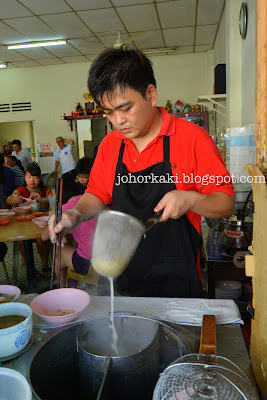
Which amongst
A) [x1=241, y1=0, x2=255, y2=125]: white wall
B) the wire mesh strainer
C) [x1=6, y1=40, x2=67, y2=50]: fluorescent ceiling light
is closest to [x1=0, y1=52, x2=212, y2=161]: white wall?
[x1=6, y1=40, x2=67, y2=50]: fluorescent ceiling light

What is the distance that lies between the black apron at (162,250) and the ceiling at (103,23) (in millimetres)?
4086

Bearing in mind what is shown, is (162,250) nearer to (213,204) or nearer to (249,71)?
(213,204)

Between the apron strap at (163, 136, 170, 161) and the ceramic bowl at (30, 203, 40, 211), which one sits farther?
the ceramic bowl at (30, 203, 40, 211)

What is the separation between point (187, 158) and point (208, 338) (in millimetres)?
861

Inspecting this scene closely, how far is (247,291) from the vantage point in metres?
3.00

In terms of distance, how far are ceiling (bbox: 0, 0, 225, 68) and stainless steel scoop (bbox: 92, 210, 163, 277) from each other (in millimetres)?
4530

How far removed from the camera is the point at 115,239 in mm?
1097

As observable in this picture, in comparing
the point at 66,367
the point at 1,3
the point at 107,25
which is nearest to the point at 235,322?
the point at 66,367

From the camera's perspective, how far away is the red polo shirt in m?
1.45

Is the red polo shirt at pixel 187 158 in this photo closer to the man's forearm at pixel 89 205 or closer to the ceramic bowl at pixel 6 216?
the man's forearm at pixel 89 205

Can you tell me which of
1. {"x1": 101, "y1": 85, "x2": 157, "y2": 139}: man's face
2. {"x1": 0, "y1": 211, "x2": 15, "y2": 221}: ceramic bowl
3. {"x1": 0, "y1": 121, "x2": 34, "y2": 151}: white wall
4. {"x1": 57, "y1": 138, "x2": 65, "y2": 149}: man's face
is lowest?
{"x1": 0, "y1": 211, "x2": 15, "y2": 221}: ceramic bowl

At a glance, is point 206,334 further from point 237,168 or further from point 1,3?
point 1,3

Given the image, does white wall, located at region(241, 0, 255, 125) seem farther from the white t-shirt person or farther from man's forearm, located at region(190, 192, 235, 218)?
the white t-shirt person

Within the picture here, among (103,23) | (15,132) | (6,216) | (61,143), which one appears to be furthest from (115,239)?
(15,132)
